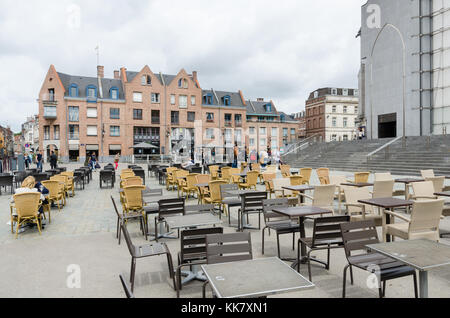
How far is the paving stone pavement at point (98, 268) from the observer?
13.8 ft

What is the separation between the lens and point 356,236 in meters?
4.11

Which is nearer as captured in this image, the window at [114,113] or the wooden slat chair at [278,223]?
the wooden slat chair at [278,223]

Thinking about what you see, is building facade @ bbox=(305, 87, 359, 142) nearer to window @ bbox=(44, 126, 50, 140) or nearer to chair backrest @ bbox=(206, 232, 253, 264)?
window @ bbox=(44, 126, 50, 140)

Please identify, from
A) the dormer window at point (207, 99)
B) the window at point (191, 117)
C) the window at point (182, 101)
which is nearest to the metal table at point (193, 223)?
the window at point (182, 101)

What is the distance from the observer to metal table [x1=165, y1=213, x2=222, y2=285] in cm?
464

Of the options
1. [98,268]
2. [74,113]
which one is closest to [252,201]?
[98,268]

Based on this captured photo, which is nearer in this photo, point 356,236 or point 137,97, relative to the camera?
point 356,236

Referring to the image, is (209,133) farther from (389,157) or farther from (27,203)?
(27,203)

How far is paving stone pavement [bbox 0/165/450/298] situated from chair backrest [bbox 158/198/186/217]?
2.10ft

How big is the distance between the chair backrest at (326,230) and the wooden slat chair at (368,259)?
35 centimetres

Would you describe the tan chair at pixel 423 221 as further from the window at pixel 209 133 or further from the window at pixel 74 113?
the window at pixel 209 133

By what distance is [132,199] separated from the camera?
7.95 metres

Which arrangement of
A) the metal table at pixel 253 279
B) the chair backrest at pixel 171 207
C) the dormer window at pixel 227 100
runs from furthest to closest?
the dormer window at pixel 227 100 < the chair backrest at pixel 171 207 < the metal table at pixel 253 279

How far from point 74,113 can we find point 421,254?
163 feet
